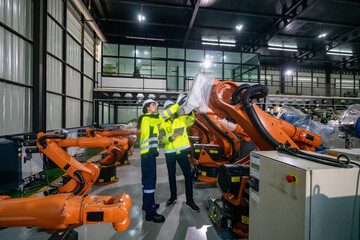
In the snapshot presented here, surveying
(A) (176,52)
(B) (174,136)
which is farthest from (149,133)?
(A) (176,52)

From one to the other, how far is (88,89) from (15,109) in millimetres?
5573

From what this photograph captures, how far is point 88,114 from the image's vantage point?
1059 cm

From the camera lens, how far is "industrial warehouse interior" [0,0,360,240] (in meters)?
1.21

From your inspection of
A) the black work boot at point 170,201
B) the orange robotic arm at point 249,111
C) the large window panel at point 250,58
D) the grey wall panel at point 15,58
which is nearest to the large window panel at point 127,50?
the grey wall panel at point 15,58

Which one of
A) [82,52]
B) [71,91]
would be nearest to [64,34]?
[82,52]

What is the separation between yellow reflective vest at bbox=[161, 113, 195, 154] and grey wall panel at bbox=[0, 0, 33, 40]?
598 centimetres

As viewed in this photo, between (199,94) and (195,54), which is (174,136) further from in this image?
(195,54)

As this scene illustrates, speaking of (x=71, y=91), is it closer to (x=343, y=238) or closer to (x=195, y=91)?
(x=195, y=91)

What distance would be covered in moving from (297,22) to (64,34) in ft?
47.3

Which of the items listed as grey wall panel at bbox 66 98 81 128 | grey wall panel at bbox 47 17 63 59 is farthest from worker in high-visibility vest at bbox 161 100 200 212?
grey wall panel at bbox 66 98 81 128

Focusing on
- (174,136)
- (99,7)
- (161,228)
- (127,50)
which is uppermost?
(99,7)

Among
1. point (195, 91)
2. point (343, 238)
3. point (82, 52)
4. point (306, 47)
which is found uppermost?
point (306, 47)

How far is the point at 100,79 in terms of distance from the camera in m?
12.0

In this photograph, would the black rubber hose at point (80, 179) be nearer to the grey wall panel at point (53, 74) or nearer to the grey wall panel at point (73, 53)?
the grey wall panel at point (53, 74)
